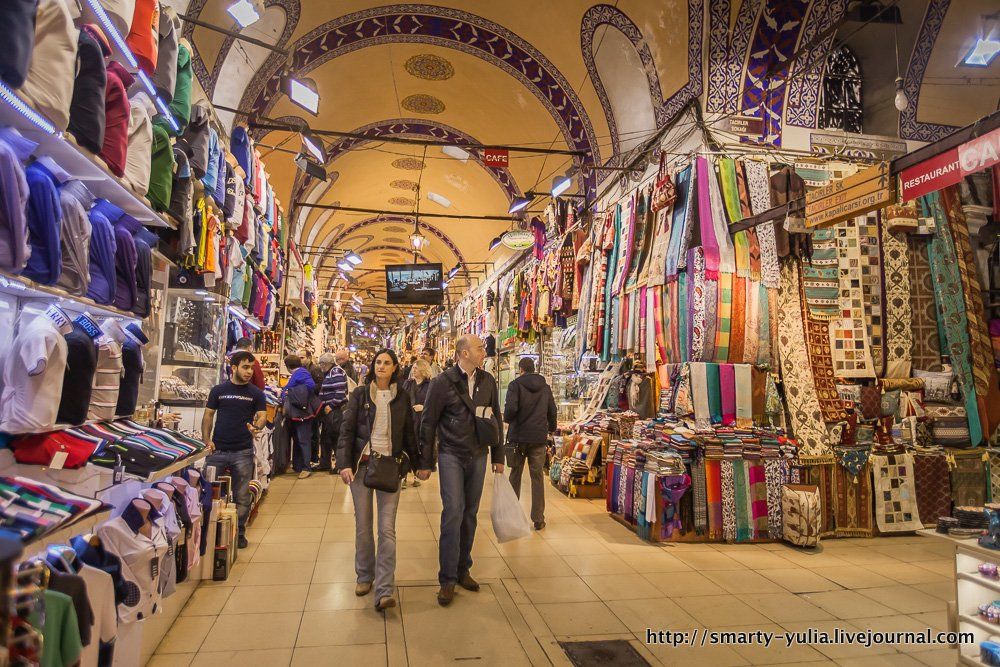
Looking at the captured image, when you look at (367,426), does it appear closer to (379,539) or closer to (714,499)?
(379,539)

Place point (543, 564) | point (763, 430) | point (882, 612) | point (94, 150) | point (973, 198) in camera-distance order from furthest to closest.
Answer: point (973, 198)
point (763, 430)
point (543, 564)
point (882, 612)
point (94, 150)

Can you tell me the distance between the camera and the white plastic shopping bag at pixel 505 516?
3.70 meters

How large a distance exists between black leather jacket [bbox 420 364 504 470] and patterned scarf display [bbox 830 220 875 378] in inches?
155

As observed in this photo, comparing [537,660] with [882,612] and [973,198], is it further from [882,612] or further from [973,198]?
[973,198]

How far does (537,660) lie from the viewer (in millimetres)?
2646

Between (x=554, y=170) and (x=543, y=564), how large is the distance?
765 centimetres

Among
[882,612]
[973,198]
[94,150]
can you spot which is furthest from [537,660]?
[973,198]

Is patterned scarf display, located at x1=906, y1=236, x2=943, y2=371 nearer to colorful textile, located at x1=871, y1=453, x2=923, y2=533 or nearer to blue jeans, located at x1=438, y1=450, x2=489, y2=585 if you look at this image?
colorful textile, located at x1=871, y1=453, x2=923, y2=533

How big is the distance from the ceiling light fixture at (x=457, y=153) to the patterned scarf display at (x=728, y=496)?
861cm

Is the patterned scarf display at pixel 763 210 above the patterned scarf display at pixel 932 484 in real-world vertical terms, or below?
above

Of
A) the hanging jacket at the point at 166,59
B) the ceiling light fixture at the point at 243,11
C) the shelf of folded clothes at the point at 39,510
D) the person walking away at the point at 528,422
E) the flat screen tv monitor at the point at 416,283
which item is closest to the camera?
the shelf of folded clothes at the point at 39,510

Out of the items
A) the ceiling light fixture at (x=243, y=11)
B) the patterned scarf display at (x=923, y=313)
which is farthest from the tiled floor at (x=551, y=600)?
the ceiling light fixture at (x=243, y=11)

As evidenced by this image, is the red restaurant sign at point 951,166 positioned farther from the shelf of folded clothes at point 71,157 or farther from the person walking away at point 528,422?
the shelf of folded clothes at point 71,157

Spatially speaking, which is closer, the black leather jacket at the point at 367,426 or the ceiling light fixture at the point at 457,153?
the black leather jacket at the point at 367,426
